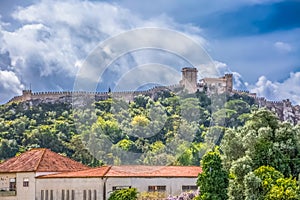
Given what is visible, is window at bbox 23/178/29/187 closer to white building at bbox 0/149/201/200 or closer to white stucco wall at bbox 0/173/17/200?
white building at bbox 0/149/201/200

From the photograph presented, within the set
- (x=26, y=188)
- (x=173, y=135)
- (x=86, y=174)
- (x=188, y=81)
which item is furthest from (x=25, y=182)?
(x=188, y=81)

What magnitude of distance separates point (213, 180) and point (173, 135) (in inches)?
2077

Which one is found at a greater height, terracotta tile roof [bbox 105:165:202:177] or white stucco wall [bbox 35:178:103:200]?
terracotta tile roof [bbox 105:165:202:177]

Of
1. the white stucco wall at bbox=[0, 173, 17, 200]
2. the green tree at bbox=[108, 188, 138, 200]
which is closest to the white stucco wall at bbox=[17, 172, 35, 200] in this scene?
the white stucco wall at bbox=[0, 173, 17, 200]

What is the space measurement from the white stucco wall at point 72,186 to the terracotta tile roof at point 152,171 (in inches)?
43.8

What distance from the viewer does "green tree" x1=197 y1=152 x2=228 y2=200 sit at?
37719 mm

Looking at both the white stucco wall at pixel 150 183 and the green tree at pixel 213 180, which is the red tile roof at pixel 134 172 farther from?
the green tree at pixel 213 180

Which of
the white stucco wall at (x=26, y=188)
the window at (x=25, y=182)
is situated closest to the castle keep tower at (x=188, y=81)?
the white stucco wall at (x=26, y=188)

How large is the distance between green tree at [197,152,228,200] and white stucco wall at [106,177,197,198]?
6.93 metres

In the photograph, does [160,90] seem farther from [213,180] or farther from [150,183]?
[213,180]

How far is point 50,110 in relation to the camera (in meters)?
122

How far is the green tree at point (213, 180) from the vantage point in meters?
37.7

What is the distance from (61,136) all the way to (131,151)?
16.0 m

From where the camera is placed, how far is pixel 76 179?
4500cm
